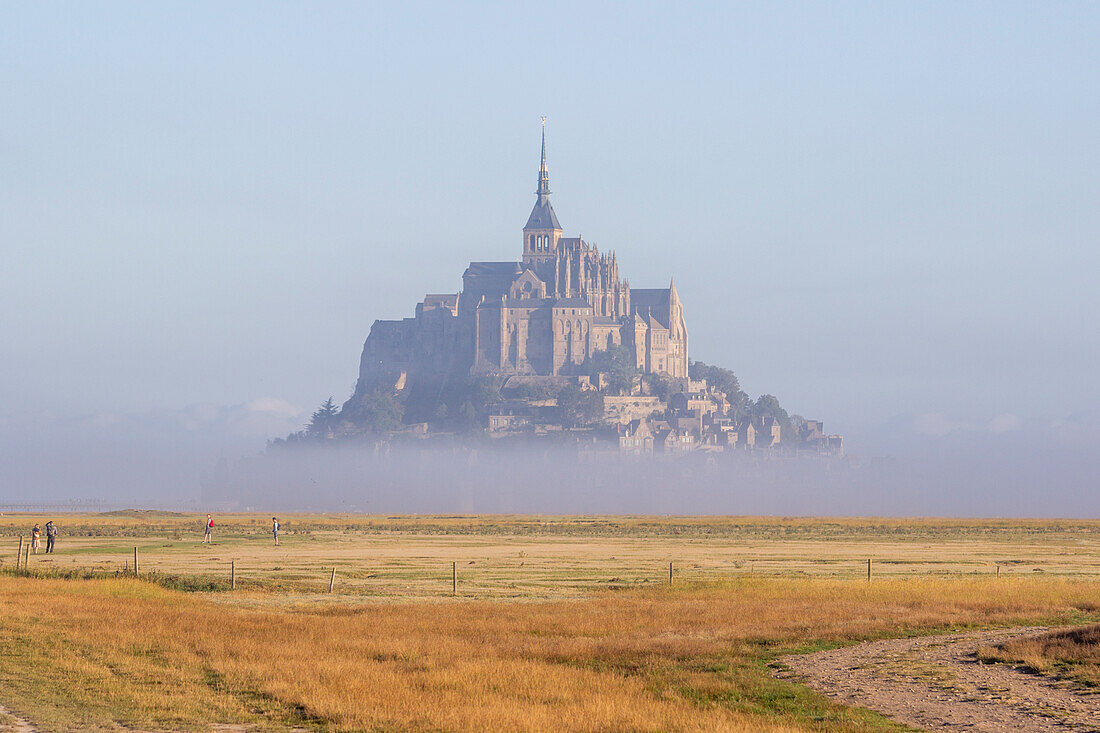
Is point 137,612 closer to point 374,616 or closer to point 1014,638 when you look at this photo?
point 374,616

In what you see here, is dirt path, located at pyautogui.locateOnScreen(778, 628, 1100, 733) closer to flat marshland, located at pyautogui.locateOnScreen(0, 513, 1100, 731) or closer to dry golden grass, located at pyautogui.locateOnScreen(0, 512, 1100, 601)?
flat marshland, located at pyautogui.locateOnScreen(0, 513, 1100, 731)

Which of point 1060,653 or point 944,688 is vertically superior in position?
point 1060,653

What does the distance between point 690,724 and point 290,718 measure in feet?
21.0

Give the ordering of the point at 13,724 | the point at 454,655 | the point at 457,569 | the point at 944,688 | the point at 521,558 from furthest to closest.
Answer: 1. the point at 521,558
2. the point at 457,569
3. the point at 454,655
4. the point at 944,688
5. the point at 13,724

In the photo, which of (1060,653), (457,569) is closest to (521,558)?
(457,569)

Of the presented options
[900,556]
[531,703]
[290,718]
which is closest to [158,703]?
[290,718]

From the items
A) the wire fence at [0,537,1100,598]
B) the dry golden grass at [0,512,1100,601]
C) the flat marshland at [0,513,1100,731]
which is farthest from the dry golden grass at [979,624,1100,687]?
the wire fence at [0,537,1100,598]

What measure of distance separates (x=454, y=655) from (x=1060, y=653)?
12.2 meters

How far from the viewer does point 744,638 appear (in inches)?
1260

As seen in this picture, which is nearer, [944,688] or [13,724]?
[13,724]

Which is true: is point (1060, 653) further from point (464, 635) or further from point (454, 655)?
point (464, 635)

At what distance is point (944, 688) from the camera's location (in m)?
24.7

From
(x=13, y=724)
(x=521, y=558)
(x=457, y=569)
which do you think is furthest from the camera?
(x=521, y=558)

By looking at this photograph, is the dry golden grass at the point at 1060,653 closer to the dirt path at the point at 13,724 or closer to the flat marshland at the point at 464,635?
the flat marshland at the point at 464,635
